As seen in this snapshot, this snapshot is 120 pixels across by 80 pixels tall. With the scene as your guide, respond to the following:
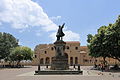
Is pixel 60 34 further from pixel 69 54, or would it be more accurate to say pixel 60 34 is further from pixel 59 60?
pixel 69 54

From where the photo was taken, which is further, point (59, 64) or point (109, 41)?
point (109, 41)

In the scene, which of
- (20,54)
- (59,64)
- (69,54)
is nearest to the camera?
(59,64)

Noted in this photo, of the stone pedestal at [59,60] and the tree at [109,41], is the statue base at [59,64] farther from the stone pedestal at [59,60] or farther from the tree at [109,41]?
the tree at [109,41]

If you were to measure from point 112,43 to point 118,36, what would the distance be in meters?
1.80

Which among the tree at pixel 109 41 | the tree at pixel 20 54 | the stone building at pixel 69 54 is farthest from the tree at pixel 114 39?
the stone building at pixel 69 54

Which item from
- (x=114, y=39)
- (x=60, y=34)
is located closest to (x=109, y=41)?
(x=114, y=39)

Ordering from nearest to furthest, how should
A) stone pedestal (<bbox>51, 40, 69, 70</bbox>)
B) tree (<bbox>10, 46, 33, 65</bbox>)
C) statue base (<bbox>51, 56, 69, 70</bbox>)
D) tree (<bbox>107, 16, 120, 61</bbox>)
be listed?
statue base (<bbox>51, 56, 69, 70</bbox>)
stone pedestal (<bbox>51, 40, 69, 70</bbox>)
tree (<bbox>107, 16, 120, 61</bbox>)
tree (<bbox>10, 46, 33, 65</bbox>)

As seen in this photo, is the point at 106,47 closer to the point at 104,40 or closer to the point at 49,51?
the point at 104,40

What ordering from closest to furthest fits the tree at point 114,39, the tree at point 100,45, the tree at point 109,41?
the tree at point 114,39 < the tree at point 109,41 < the tree at point 100,45

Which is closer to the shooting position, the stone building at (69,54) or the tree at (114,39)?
the tree at (114,39)

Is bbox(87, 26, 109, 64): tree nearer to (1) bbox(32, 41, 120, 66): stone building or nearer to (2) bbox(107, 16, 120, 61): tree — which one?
(2) bbox(107, 16, 120, 61): tree

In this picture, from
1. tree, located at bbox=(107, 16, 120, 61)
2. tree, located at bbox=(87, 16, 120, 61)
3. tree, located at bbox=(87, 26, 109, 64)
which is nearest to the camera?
tree, located at bbox=(107, 16, 120, 61)

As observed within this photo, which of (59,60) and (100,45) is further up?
(100,45)

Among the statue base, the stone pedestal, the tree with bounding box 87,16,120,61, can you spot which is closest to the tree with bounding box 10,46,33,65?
the tree with bounding box 87,16,120,61
